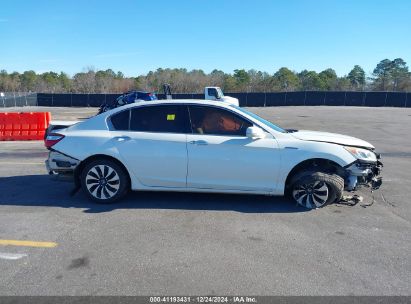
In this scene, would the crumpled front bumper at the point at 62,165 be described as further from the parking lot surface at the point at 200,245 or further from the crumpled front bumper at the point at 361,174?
the crumpled front bumper at the point at 361,174

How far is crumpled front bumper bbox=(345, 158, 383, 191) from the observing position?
5.13 metres

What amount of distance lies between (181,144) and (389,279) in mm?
3131

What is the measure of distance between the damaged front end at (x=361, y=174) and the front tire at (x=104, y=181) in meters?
3.43

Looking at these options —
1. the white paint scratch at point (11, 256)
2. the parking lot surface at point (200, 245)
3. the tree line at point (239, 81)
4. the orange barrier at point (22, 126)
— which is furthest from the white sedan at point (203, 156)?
the tree line at point (239, 81)

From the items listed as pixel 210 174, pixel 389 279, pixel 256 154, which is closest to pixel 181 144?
pixel 210 174

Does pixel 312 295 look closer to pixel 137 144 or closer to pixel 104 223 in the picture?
pixel 104 223

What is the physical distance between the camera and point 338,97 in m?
44.2

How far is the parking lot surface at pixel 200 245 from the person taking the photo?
3.24 meters

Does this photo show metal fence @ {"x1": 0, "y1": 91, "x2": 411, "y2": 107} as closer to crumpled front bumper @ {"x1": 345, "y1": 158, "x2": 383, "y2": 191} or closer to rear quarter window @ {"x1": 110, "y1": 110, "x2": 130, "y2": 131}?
rear quarter window @ {"x1": 110, "y1": 110, "x2": 130, "y2": 131}

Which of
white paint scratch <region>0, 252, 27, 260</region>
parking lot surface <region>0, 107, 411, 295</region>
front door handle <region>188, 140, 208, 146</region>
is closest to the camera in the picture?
parking lot surface <region>0, 107, 411, 295</region>

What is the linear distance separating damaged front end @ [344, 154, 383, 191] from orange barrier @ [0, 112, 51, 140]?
11.6 meters

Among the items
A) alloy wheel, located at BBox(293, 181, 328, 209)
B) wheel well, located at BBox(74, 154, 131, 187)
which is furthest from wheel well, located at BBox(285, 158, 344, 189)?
wheel well, located at BBox(74, 154, 131, 187)

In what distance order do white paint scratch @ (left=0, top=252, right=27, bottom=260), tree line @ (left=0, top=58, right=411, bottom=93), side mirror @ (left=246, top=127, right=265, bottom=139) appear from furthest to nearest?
tree line @ (left=0, top=58, right=411, bottom=93) < side mirror @ (left=246, top=127, right=265, bottom=139) < white paint scratch @ (left=0, top=252, right=27, bottom=260)

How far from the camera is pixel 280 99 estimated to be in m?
44.3
